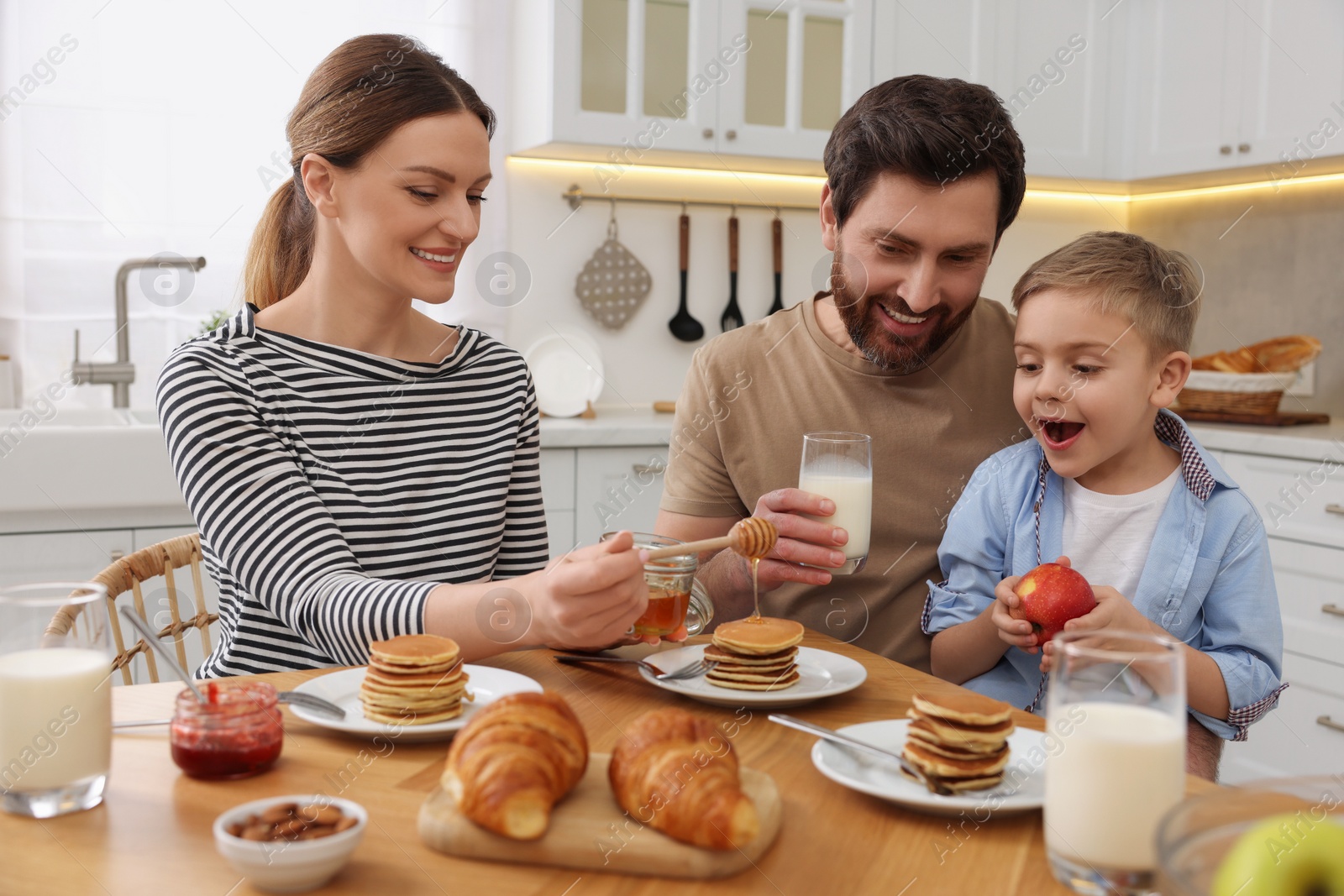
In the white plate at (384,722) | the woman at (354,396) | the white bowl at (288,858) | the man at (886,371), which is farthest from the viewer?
the man at (886,371)

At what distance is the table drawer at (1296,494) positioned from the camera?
2.86 meters

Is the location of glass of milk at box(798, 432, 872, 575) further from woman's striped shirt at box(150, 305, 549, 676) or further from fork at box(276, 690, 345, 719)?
fork at box(276, 690, 345, 719)

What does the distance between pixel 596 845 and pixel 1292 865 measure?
439 mm

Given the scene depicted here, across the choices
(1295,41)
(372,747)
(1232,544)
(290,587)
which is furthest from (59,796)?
(1295,41)

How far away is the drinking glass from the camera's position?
3.89 feet

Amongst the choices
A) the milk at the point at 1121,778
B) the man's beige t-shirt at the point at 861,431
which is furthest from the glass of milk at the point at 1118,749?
the man's beige t-shirt at the point at 861,431

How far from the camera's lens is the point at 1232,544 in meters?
1.48

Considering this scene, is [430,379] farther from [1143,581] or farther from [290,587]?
[1143,581]

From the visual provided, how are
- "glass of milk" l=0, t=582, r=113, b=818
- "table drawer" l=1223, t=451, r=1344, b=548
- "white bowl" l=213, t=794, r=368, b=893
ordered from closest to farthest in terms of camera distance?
"white bowl" l=213, t=794, r=368, b=893, "glass of milk" l=0, t=582, r=113, b=818, "table drawer" l=1223, t=451, r=1344, b=548

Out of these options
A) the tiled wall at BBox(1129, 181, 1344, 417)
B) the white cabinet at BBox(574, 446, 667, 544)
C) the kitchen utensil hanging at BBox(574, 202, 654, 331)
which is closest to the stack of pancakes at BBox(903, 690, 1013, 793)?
the white cabinet at BBox(574, 446, 667, 544)

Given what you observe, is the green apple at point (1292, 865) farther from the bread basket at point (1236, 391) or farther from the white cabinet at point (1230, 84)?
the white cabinet at point (1230, 84)

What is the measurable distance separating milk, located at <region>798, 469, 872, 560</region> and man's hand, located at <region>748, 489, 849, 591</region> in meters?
0.01

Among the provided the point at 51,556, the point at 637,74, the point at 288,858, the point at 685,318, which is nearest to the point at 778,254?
the point at 685,318

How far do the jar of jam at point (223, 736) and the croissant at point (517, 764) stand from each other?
0.19 m
